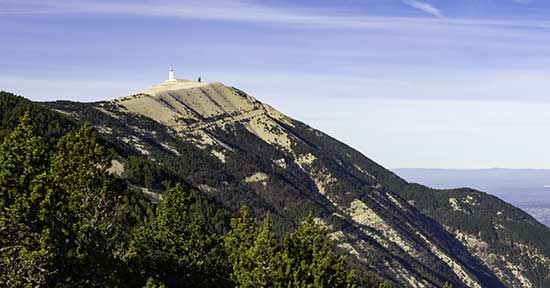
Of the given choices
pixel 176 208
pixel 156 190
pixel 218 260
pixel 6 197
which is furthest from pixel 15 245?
pixel 156 190

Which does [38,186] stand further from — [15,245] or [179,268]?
[179,268]

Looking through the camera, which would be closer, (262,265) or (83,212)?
(83,212)

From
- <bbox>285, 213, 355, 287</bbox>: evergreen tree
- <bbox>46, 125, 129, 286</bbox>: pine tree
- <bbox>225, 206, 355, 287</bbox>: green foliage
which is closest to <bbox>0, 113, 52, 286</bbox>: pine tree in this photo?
<bbox>46, 125, 129, 286</bbox>: pine tree

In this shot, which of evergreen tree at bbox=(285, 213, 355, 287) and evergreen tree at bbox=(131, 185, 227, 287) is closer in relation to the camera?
evergreen tree at bbox=(285, 213, 355, 287)

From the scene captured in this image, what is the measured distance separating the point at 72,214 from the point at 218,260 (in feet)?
50.1

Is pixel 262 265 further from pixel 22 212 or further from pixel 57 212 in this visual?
pixel 22 212

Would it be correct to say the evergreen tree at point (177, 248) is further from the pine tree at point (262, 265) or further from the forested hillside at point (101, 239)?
the pine tree at point (262, 265)

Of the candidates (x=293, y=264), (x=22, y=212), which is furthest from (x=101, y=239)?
(x=293, y=264)

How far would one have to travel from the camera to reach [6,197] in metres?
30.6

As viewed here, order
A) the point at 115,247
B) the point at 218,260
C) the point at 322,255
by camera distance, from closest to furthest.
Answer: the point at 115,247 → the point at 322,255 → the point at 218,260

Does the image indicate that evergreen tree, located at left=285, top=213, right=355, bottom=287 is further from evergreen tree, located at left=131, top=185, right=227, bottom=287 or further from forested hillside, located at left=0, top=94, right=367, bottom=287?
evergreen tree, located at left=131, top=185, right=227, bottom=287

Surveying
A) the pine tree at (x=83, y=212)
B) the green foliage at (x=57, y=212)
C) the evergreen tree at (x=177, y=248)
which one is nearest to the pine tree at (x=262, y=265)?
the evergreen tree at (x=177, y=248)

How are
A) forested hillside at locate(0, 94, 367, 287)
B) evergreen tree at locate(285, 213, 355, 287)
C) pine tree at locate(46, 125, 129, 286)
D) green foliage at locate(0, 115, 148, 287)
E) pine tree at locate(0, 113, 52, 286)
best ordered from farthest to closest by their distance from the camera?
evergreen tree at locate(285, 213, 355, 287), pine tree at locate(46, 125, 129, 286), forested hillside at locate(0, 94, 367, 287), green foliage at locate(0, 115, 148, 287), pine tree at locate(0, 113, 52, 286)

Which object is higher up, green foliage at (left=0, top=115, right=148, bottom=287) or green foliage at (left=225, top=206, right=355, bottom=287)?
green foliage at (left=0, top=115, right=148, bottom=287)
